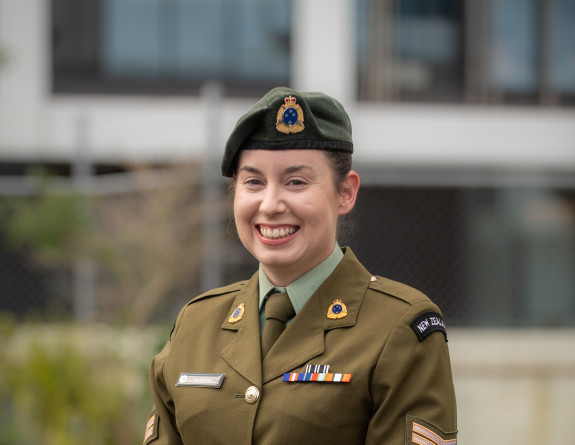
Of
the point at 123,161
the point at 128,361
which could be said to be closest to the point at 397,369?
the point at 128,361

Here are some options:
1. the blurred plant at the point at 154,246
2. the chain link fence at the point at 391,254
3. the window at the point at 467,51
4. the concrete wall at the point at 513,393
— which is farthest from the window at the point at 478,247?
the blurred plant at the point at 154,246

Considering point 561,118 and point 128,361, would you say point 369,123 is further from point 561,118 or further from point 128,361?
point 128,361

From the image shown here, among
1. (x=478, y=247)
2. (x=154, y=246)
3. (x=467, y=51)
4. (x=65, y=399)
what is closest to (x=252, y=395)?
(x=65, y=399)

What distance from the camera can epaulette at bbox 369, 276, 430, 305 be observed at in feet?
6.47

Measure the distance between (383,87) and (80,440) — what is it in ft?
23.6

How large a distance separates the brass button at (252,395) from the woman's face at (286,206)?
293mm

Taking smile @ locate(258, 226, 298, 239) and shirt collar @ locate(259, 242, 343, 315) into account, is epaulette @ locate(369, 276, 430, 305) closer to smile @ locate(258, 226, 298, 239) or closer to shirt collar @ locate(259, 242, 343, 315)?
shirt collar @ locate(259, 242, 343, 315)

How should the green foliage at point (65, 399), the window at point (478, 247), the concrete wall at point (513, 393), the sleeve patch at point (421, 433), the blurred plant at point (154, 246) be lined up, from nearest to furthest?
the sleeve patch at point (421, 433)
the green foliage at point (65, 399)
the concrete wall at point (513, 393)
the blurred plant at point (154, 246)
the window at point (478, 247)

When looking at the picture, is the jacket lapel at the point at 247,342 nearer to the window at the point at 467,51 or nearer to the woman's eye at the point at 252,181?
the woman's eye at the point at 252,181

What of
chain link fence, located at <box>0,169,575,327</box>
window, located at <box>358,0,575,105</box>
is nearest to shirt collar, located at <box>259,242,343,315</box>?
chain link fence, located at <box>0,169,575,327</box>

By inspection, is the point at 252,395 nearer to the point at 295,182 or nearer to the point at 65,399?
the point at 295,182

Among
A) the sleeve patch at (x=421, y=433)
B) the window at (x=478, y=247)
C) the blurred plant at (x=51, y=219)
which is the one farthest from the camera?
the window at (x=478, y=247)

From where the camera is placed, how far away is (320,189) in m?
1.98

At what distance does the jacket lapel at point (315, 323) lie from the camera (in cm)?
197
